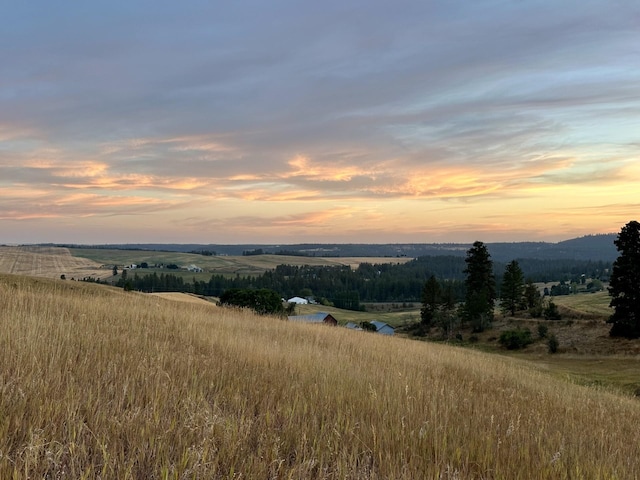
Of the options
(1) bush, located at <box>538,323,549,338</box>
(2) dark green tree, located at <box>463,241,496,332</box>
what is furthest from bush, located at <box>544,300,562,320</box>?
(1) bush, located at <box>538,323,549,338</box>

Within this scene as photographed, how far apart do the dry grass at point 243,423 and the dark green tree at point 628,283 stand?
176 ft

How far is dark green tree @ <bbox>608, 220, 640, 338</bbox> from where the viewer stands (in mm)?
49938

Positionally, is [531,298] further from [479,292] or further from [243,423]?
[243,423]

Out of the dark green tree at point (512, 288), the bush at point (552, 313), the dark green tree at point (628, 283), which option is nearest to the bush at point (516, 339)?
the dark green tree at point (628, 283)

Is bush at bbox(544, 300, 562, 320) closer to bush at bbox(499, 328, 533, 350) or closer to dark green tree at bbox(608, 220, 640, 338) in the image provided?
bush at bbox(499, 328, 533, 350)

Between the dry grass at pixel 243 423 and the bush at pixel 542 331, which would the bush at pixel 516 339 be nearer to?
the bush at pixel 542 331

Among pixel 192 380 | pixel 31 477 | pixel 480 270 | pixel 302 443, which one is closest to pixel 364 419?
pixel 302 443

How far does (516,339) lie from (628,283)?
47.7 ft

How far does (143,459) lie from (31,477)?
0.59 m

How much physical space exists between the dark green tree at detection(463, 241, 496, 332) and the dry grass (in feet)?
225

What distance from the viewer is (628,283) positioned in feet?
167

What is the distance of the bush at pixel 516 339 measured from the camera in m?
56.8

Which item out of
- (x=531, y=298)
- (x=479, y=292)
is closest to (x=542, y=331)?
(x=479, y=292)

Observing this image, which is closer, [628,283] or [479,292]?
[628,283]
